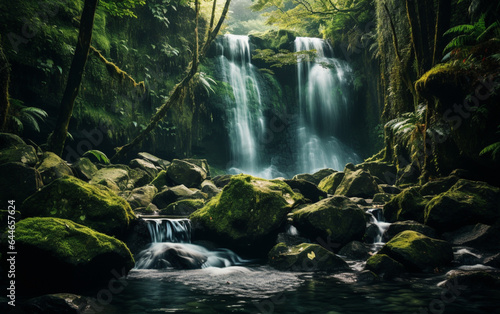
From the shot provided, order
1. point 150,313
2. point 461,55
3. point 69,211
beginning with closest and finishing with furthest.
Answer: point 150,313 → point 69,211 → point 461,55

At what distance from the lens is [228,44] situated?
811 inches

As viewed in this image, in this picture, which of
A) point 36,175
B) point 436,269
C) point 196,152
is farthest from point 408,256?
point 196,152

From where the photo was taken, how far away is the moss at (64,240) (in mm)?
4082

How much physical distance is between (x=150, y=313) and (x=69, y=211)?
118 inches

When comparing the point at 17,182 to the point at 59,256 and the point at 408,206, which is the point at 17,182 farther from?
the point at 408,206

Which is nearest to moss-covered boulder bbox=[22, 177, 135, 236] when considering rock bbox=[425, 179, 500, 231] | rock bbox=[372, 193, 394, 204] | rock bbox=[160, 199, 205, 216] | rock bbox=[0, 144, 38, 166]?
rock bbox=[0, 144, 38, 166]

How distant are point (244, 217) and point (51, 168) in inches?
209

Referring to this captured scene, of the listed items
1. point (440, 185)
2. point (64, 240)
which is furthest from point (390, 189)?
point (64, 240)

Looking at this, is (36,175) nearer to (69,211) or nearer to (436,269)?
(69,211)

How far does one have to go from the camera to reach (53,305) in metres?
3.33

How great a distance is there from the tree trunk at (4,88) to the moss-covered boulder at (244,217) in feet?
20.1

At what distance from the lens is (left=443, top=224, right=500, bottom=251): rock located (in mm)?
5781

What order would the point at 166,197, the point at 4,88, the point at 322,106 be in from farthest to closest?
the point at 322,106, the point at 166,197, the point at 4,88

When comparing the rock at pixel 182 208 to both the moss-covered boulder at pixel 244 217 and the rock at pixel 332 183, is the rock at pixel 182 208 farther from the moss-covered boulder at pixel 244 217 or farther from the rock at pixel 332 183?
the rock at pixel 332 183
